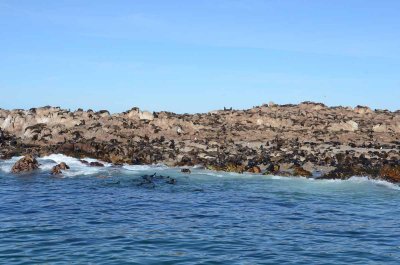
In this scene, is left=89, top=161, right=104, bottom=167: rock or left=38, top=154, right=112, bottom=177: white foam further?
left=89, top=161, right=104, bottom=167: rock

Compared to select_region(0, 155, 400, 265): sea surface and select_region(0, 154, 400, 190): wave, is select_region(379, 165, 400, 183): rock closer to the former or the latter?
select_region(0, 154, 400, 190): wave

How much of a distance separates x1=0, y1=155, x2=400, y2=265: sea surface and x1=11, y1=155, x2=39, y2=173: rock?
12.0 ft

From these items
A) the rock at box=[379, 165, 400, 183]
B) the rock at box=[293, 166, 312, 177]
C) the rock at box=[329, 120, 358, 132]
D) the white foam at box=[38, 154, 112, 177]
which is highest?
the rock at box=[329, 120, 358, 132]

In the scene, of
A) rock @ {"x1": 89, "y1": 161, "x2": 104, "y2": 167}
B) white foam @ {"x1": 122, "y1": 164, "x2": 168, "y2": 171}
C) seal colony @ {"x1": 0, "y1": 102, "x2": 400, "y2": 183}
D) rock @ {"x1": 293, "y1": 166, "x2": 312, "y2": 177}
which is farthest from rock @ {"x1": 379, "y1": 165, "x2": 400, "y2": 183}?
rock @ {"x1": 89, "y1": 161, "x2": 104, "y2": 167}

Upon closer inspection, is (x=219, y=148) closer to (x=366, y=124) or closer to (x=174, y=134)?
(x=174, y=134)

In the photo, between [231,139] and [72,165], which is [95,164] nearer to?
[72,165]

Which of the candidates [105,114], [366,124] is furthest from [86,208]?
[366,124]

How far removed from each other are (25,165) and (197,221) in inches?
1116

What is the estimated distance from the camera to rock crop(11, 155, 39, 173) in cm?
4603

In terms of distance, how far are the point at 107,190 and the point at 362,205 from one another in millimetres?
18693

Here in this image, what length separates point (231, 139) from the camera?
72.3 metres

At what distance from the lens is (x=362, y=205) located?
101 feet

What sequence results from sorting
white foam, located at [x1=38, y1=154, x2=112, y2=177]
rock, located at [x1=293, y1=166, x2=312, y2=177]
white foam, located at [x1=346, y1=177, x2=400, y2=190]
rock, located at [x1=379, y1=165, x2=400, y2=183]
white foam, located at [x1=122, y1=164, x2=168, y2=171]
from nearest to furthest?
white foam, located at [x1=346, y1=177, x2=400, y2=190] → rock, located at [x1=379, y1=165, x2=400, y2=183] → rock, located at [x1=293, y1=166, x2=312, y2=177] → white foam, located at [x1=38, y1=154, x2=112, y2=177] → white foam, located at [x1=122, y1=164, x2=168, y2=171]

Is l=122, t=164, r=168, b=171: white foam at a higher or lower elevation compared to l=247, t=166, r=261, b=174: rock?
lower
